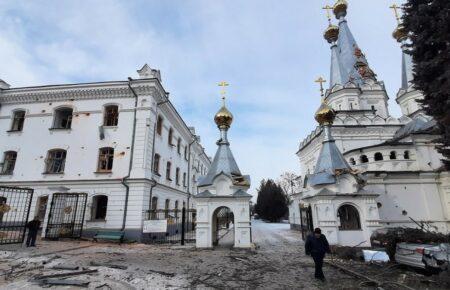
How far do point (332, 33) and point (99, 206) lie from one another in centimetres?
3068

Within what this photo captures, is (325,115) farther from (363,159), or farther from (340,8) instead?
(340,8)

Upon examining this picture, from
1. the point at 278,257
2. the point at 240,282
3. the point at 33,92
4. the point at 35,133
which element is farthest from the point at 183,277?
the point at 33,92

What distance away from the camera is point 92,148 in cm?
1745

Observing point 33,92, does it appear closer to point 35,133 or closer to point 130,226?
point 35,133

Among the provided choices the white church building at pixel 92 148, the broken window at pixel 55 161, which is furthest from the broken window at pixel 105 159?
the broken window at pixel 55 161

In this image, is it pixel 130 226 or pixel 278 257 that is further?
pixel 130 226

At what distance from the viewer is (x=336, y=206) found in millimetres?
13422

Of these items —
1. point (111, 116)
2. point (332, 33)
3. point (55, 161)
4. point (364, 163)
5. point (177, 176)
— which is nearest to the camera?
point (55, 161)

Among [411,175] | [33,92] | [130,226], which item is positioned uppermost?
[33,92]

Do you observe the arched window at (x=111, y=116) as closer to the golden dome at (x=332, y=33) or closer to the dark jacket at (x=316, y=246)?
the dark jacket at (x=316, y=246)

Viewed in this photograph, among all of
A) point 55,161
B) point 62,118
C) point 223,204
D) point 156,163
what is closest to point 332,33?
point 156,163

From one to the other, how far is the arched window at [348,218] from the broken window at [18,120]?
838 inches

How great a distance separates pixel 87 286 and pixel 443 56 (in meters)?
14.1

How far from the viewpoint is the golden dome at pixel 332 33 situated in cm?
3228
